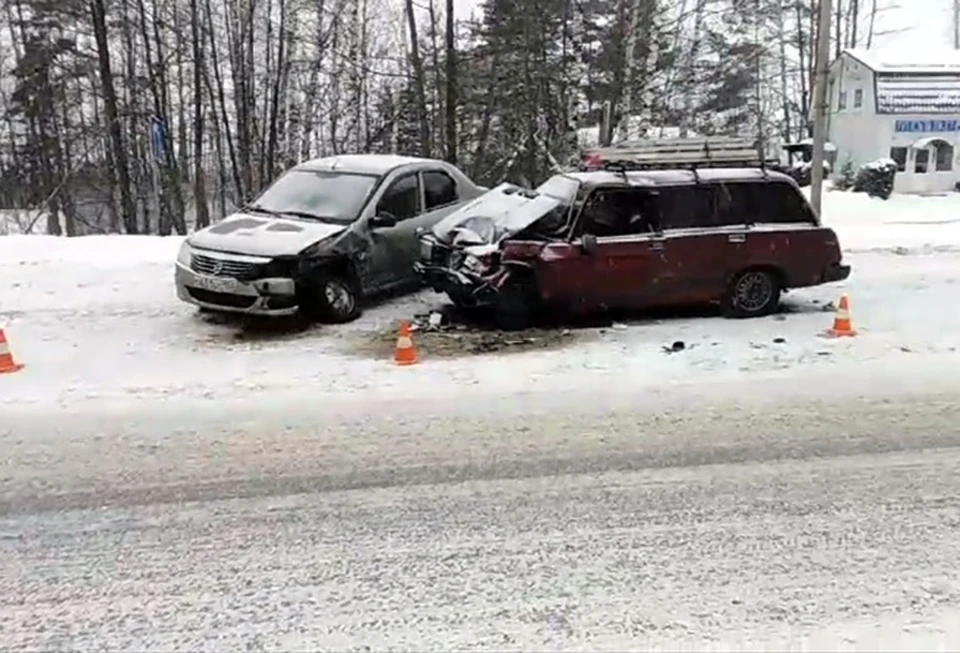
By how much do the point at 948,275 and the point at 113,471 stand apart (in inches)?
458

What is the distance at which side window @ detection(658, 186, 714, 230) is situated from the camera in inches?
381

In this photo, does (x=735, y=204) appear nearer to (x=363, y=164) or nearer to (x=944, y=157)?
(x=363, y=164)

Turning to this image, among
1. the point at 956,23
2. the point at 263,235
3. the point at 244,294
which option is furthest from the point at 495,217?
the point at 956,23

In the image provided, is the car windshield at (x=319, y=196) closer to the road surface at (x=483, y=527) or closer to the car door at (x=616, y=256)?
the car door at (x=616, y=256)

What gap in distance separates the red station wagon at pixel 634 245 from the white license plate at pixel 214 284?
6.75ft

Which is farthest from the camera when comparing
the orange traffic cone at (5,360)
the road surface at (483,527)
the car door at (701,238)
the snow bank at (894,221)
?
the snow bank at (894,221)

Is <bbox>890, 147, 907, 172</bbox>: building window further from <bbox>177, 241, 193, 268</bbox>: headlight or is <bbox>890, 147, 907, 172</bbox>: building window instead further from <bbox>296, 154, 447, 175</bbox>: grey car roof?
<bbox>177, 241, 193, 268</bbox>: headlight

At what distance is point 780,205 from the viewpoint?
10.1 m

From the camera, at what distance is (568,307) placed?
9.41 metres

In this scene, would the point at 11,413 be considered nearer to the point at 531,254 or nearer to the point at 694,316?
the point at 531,254

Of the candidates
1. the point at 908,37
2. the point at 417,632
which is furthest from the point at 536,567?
the point at 908,37

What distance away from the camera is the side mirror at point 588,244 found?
917cm

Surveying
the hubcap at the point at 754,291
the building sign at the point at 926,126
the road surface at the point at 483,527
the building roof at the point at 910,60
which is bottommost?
the road surface at the point at 483,527

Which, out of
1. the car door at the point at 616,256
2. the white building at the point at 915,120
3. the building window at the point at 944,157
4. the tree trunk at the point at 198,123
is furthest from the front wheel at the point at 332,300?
the building window at the point at 944,157
